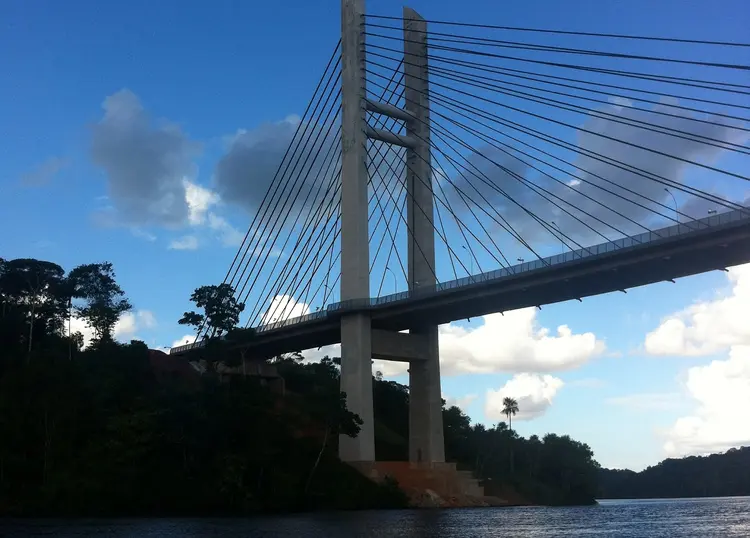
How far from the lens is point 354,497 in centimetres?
5809

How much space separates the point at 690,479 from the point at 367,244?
110492mm

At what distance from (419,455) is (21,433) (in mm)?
27760

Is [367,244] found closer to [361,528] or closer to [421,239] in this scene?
[421,239]

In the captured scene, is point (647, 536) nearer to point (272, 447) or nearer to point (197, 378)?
point (272, 447)

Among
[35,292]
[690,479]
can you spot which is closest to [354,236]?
[35,292]

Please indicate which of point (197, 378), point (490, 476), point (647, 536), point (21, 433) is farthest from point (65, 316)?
point (647, 536)

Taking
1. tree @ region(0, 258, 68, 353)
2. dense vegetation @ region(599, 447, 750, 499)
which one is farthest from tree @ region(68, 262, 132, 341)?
dense vegetation @ region(599, 447, 750, 499)

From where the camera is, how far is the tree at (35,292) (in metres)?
80.8

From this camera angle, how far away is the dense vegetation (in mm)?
144625

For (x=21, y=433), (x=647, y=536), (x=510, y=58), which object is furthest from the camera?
(x=21, y=433)

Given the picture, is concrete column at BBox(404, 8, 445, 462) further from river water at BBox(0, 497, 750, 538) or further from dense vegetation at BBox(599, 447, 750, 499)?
dense vegetation at BBox(599, 447, 750, 499)

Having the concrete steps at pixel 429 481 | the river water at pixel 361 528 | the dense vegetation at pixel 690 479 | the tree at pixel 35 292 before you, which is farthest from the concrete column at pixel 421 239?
the dense vegetation at pixel 690 479

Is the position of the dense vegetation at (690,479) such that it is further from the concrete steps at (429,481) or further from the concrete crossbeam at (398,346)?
the concrete crossbeam at (398,346)

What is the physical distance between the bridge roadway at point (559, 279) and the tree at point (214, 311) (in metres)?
3.27
